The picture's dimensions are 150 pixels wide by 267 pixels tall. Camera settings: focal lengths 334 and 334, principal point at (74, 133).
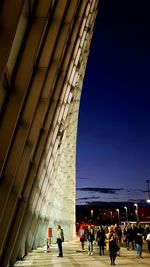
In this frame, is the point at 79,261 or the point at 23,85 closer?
the point at 23,85

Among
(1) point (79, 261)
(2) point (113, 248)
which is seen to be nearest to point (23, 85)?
(2) point (113, 248)

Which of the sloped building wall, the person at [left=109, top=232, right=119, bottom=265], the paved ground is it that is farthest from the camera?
the person at [left=109, top=232, right=119, bottom=265]

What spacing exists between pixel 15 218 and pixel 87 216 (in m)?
171

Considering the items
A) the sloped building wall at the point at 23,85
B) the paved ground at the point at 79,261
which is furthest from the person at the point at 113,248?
the sloped building wall at the point at 23,85

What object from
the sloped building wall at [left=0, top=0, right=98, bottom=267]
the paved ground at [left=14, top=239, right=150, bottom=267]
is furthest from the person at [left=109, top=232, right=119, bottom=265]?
the sloped building wall at [left=0, top=0, right=98, bottom=267]

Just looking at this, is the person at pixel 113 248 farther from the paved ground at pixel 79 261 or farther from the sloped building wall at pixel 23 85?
the sloped building wall at pixel 23 85

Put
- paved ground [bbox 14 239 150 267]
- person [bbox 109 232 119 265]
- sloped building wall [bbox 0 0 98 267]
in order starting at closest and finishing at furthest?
sloped building wall [bbox 0 0 98 267]
paved ground [bbox 14 239 150 267]
person [bbox 109 232 119 265]

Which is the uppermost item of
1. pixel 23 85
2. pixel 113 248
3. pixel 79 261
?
pixel 23 85

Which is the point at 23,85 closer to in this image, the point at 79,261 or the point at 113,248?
the point at 113,248

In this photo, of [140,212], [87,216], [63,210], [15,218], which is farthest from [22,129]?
[87,216]

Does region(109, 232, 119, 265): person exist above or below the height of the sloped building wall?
below

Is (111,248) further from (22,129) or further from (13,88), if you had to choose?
(13,88)

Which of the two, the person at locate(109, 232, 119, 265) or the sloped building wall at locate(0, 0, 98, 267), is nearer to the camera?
the sloped building wall at locate(0, 0, 98, 267)

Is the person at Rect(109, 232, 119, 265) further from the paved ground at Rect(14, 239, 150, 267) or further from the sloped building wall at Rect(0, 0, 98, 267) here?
the sloped building wall at Rect(0, 0, 98, 267)
